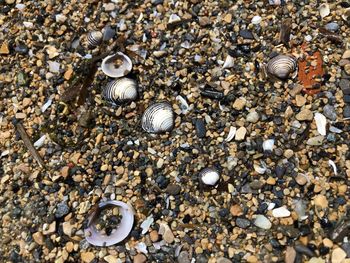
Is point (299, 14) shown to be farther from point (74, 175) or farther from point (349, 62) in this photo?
point (74, 175)

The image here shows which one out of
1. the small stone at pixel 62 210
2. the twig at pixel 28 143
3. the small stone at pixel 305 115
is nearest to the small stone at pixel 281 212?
the small stone at pixel 305 115

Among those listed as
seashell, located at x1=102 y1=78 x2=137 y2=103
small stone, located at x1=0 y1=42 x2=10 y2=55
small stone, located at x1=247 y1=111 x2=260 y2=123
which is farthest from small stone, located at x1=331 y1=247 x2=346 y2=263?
small stone, located at x1=0 y1=42 x2=10 y2=55

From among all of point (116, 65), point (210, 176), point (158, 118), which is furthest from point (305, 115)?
point (116, 65)

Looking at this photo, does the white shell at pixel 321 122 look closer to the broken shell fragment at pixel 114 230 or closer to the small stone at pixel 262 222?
the small stone at pixel 262 222

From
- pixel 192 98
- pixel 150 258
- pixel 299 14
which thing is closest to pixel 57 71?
pixel 192 98

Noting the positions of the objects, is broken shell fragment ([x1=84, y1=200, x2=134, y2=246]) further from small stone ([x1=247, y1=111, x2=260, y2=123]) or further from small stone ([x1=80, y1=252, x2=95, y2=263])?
small stone ([x1=247, y1=111, x2=260, y2=123])
